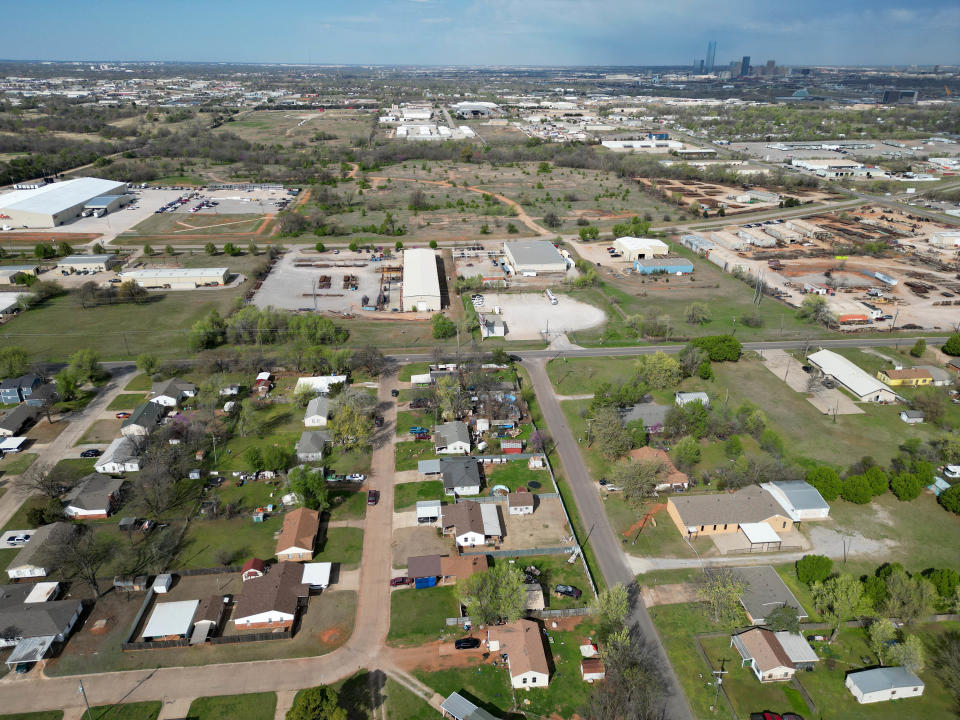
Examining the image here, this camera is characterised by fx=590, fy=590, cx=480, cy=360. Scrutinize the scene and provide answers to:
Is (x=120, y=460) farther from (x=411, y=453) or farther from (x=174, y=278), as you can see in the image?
(x=174, y=278)

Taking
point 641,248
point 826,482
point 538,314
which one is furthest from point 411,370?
point 641,248

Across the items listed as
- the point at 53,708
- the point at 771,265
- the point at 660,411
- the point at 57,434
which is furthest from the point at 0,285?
the point at 771,265

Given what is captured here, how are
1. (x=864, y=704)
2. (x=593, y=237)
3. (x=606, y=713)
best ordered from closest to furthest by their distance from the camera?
(x=606, y=713)
(x=864, y=704)
(x=593, y=237)

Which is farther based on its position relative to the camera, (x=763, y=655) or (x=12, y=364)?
Result: (x=12, y=364)

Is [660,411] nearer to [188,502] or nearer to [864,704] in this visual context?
[864,704]

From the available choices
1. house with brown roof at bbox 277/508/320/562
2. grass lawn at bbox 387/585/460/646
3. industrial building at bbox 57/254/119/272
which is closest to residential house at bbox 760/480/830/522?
grass lawn at bbox 387/585/460/646
